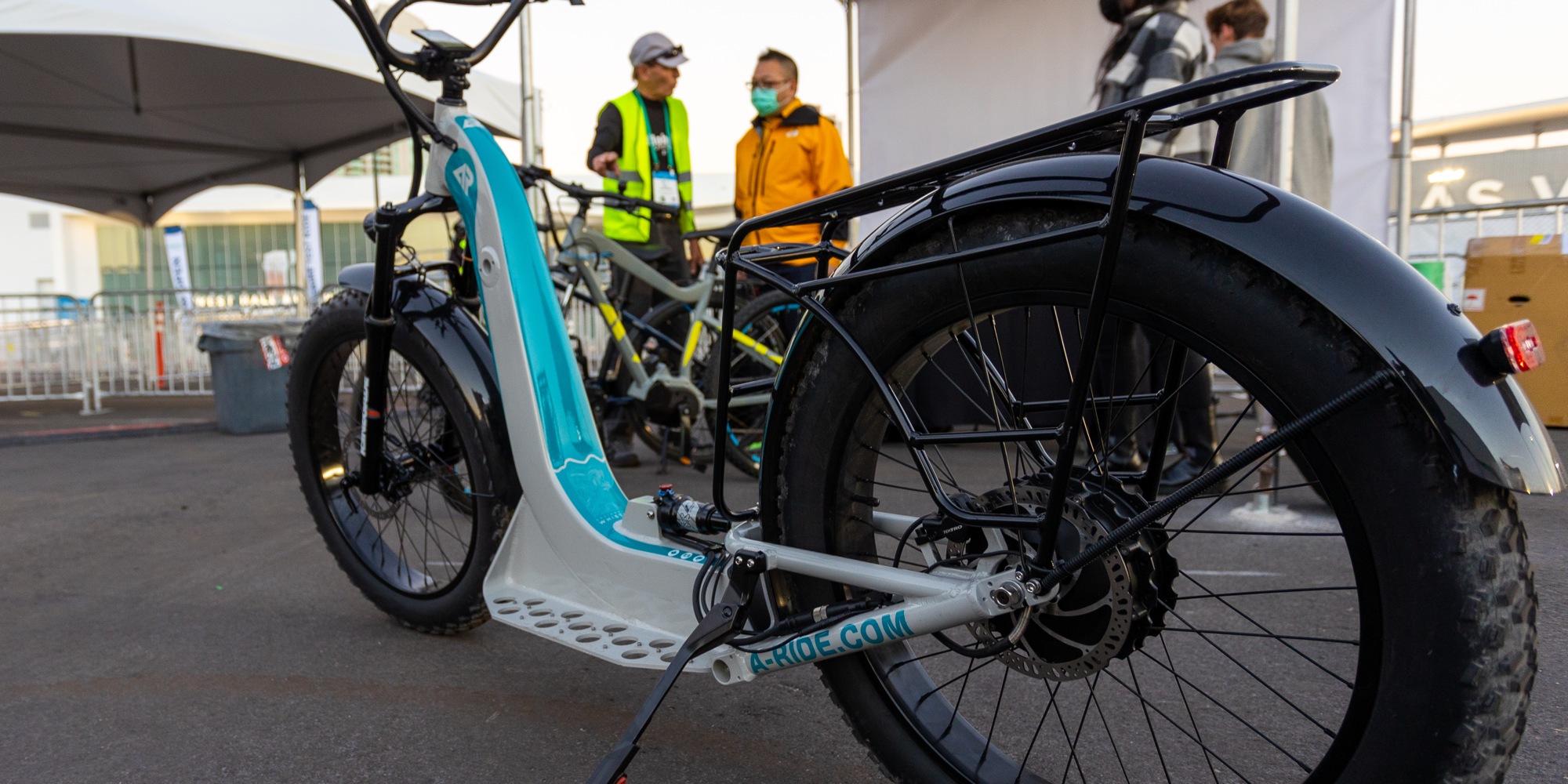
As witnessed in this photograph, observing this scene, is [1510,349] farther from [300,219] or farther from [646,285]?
[300,219]

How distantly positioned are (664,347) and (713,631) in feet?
9.45

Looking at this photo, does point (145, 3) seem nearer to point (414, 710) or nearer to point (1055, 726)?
point (414, 710)

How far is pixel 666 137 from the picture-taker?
4.66 metres

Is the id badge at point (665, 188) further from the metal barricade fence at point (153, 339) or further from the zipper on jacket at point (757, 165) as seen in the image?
the metal barricade fence at point (153, 339)

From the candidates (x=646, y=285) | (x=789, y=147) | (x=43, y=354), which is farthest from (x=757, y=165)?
(x=43, y=354)

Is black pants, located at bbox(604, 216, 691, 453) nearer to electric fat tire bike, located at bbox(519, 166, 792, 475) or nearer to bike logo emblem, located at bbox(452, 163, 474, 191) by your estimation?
electric fat tire bike, located at bbox(519, 166, 792, 475)

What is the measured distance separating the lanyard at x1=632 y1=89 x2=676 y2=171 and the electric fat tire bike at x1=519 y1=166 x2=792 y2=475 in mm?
677

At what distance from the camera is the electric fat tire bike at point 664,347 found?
394 centimetres

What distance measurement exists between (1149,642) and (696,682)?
3.37ft

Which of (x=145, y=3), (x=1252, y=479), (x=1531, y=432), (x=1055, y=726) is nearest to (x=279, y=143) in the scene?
(x=145, y=3)

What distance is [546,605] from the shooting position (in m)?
1.79

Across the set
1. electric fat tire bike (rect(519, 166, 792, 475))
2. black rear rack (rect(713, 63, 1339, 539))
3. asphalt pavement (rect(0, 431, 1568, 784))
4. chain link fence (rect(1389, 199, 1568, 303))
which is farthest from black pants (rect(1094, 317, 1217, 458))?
chain link fence (rect(1389, 199, 1568, 303))

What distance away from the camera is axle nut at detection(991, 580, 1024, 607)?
113 centimetres

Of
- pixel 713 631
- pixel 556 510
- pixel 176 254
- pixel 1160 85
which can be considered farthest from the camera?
pixel 176 254
